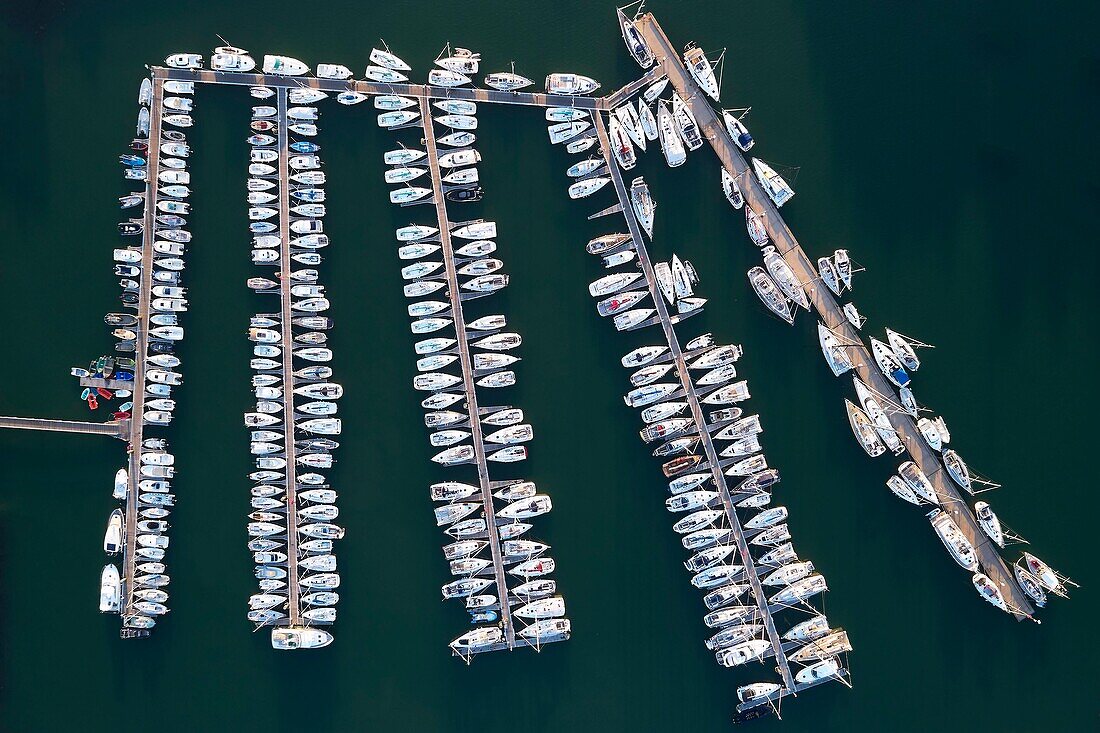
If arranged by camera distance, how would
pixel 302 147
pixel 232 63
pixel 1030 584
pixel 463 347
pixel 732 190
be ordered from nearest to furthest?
pixel 232 63
pixel 302 147
pixel 732 190
pixel 463 347
pixel 1030 584

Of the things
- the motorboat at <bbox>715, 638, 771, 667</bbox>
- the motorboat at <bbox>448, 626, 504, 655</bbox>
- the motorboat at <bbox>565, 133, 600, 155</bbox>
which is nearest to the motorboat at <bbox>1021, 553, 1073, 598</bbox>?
the motorboat at <bbox>715, 638, 771, 667</bbox>

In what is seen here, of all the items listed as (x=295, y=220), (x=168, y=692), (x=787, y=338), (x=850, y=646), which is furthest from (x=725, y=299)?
(x=168, y=692)

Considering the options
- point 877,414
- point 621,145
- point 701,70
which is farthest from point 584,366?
point 701,70

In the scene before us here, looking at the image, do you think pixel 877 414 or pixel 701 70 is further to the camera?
pixel 877 414

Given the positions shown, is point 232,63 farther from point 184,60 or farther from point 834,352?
point 834,352

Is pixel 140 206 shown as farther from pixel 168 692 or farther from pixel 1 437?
pixel 168 692

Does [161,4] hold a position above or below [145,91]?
above
